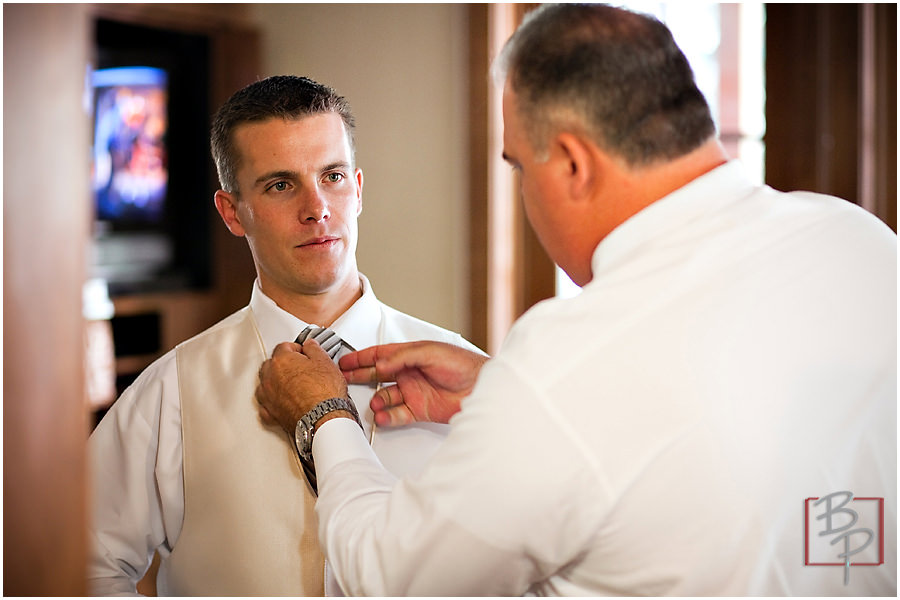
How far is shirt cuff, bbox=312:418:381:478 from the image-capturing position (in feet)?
3.97

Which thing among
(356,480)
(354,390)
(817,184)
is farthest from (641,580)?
(817,184)

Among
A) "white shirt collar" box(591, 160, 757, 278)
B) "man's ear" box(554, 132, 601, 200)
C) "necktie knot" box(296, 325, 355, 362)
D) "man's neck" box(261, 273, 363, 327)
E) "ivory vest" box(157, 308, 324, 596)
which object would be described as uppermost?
"man's ear" box(554, 132, 601, 200)

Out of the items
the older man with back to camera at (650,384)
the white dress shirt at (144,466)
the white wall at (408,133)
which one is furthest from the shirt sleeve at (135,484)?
the white wall at (408,133)

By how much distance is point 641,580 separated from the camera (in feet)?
3.37

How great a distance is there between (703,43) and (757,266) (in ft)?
9.34

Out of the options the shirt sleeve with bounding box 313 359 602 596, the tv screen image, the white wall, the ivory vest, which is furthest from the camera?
the tv screen image

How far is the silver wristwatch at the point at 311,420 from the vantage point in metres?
1.29

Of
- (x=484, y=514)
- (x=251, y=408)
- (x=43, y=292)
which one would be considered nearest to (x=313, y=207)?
(x=251, y=408)

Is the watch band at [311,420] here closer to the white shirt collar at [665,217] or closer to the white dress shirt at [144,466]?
the white dress shirt at [144,466]

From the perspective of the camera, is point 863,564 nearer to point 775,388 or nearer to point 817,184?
point 775,388

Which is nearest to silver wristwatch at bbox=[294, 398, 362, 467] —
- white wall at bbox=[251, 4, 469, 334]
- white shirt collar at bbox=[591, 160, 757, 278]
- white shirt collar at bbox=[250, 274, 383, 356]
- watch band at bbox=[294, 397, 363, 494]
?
watch band at bbox=[294, 397, 363, 494]

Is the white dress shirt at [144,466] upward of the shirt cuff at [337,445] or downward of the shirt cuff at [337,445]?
downward

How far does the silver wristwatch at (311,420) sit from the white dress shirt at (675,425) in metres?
0.24

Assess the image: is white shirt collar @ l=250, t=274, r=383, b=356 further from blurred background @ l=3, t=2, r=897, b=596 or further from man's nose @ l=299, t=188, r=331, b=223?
blurred background @ l=3, t=2, r=897, b=596
